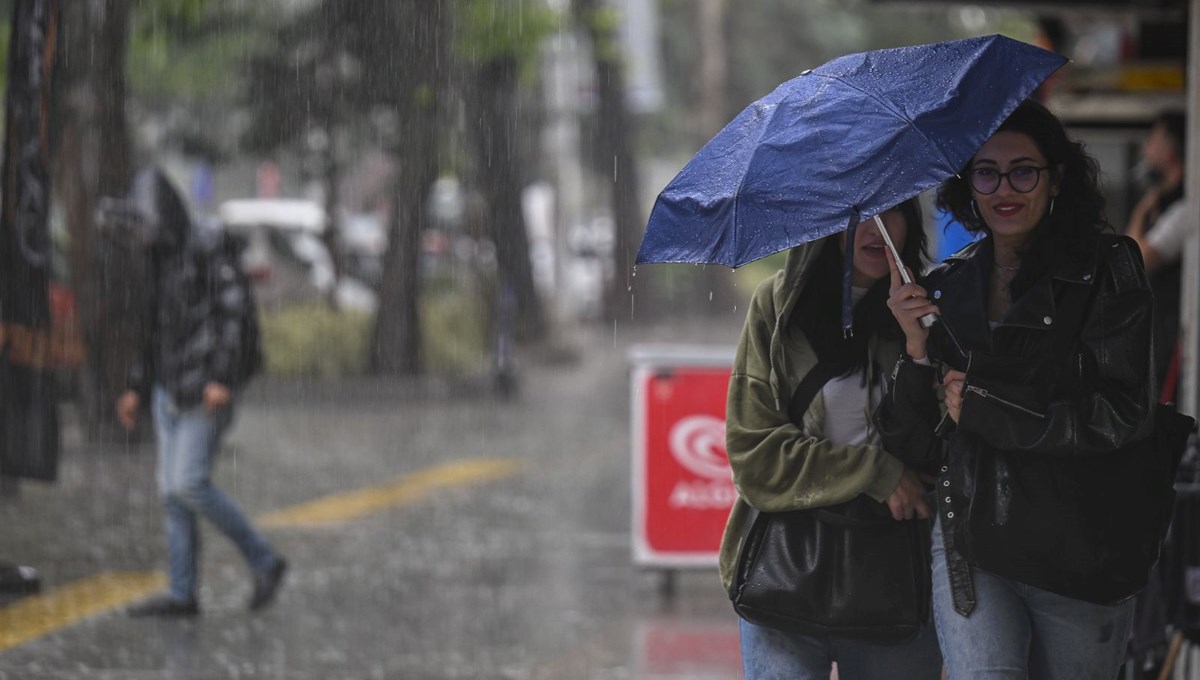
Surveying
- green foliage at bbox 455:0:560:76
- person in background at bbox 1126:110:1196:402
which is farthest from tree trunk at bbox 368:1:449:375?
person in background at bbox 1126:110:1196:402

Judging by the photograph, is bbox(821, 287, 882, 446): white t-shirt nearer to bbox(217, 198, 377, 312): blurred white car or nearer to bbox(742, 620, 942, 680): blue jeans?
bbox(742, 620, 942, 680): blue jeans

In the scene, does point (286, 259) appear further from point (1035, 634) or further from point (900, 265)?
point (1035, 634)

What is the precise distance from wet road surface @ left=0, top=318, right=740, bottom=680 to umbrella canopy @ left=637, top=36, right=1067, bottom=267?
3720mm

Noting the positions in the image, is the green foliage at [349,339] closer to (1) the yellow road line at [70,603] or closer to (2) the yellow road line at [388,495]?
(2) the yellow road line at [388,495]

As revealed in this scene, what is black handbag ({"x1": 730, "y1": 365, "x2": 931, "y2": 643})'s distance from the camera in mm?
3975

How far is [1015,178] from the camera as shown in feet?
12.8

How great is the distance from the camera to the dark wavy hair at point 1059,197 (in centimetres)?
386

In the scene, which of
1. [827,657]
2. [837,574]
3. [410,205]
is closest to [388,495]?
[827,657]

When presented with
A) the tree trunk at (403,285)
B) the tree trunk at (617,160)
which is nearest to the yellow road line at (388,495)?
the tree trunk at (403,285)

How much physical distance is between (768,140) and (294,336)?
2017 centimetres

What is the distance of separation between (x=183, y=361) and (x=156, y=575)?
6.18ft

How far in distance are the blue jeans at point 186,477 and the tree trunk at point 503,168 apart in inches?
581

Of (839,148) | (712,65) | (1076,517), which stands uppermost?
(712,65)

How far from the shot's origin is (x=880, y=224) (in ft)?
12.6
